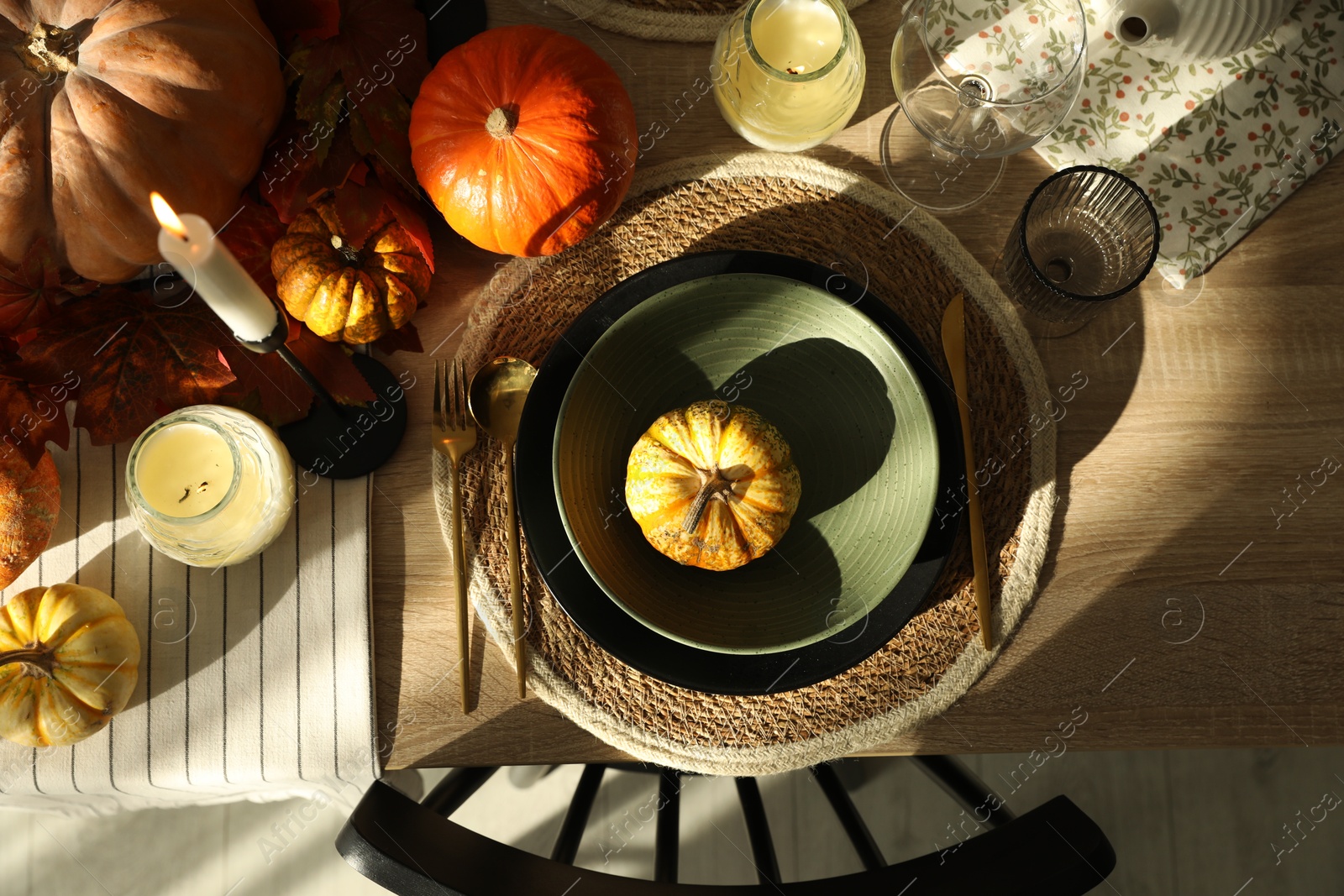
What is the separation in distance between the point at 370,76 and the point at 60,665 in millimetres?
641

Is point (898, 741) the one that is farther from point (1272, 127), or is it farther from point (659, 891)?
point (1272, 127)

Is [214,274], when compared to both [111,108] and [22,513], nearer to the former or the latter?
[111,108]

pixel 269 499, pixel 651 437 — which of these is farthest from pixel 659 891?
pixel 269 499

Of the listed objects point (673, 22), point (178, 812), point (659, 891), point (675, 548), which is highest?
point (673, 22)

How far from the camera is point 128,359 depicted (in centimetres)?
85

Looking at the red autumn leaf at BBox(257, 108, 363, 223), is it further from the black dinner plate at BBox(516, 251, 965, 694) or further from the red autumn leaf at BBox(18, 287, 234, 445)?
the black dinner plate at BBox(516, 251, 965, 694)

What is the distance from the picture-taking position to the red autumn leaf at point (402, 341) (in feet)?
2.92

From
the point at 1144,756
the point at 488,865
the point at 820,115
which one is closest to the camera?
the point at 488,865

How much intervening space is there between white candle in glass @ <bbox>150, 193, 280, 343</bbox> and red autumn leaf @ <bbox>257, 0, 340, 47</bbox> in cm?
37

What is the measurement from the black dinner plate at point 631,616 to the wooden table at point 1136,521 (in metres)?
0.14

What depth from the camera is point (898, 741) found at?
0.88m

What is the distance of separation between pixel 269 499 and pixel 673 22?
2.22 feet

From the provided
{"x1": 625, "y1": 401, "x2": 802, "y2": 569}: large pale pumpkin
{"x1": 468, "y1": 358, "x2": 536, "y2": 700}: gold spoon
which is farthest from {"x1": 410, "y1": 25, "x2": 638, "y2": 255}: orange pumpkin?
{"x1": 625, "y1": 401, "x2": 802, "y2": 569}: large pale pumpkin

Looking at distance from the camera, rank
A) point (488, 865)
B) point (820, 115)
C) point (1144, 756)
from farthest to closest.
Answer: point (1144, 756) < point (820, 115) < point (488, 865)
